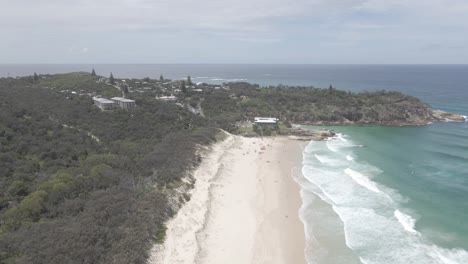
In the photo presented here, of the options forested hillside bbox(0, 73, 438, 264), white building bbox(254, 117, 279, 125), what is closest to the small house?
white building bbox(254, 117, 279, 125)

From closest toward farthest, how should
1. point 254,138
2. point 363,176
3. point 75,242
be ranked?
1. point 75,242
2. point 363,176
3. point 254,138

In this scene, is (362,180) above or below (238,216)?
above

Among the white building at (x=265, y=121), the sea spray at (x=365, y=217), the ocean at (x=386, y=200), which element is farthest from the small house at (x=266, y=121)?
the sea spray at (x=365, y=217)

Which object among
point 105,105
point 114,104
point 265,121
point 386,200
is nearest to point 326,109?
point 265,121

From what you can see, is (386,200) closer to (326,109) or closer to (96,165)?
(96,165)

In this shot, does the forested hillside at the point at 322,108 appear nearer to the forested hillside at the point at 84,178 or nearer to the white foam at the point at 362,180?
the forested hillside at the point at 84,178

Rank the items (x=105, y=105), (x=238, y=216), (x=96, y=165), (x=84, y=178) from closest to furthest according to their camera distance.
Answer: (x=84, y=178) < (x=238, y=216) < (x=96, y=165) < (x=105, y=105)

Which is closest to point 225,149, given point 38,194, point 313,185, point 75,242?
point 313,185

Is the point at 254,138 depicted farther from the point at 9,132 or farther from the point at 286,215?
the point at 9,132
